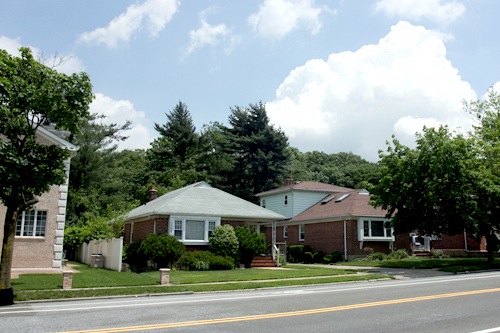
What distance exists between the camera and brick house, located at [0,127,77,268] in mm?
21250

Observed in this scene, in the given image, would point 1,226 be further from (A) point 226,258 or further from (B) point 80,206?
(B) point 80,206

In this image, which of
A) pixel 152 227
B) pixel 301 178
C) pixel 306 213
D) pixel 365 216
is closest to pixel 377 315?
pixel 152 227

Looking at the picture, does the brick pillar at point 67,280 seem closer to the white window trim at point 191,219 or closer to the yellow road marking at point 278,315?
the yellow road marking at point 278,315

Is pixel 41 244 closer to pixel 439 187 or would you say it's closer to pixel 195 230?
pixel 195 230

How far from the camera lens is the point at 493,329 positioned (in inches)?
316

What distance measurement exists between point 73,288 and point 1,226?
7.82m

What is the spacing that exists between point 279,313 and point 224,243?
16.3 metres

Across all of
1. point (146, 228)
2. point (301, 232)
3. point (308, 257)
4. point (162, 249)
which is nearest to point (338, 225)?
point (308, 257)

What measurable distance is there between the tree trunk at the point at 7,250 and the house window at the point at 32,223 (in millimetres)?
7149

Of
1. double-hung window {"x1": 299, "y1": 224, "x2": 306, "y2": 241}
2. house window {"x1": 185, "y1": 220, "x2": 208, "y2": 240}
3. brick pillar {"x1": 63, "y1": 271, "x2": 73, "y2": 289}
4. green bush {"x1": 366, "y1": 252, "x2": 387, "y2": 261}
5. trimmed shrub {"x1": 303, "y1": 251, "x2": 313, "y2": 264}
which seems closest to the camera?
brick pillar {"x1": 63, "y1": 271, "x2": 73, "y2": 289}

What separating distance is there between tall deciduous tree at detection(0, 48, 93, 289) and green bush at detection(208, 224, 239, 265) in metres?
12.6

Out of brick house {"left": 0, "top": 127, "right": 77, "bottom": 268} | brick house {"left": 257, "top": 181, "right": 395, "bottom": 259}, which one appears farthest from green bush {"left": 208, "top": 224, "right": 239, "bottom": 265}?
brick house {"left": 257, "top": 181, "right": 395, "bottom": 259}

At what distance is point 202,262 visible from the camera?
984 inches

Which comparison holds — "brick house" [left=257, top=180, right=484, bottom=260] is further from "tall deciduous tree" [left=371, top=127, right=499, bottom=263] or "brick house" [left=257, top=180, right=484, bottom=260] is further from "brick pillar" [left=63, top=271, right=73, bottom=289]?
"brick pillar" [left=63, top=271, right=73, bottom=289]
